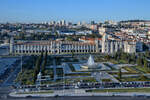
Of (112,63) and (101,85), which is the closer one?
(101,85)

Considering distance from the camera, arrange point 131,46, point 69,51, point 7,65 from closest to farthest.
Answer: point 7,65
point 131,46
point 69,51

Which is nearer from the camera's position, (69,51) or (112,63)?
(112,63)

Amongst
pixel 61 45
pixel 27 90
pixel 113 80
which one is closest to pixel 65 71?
pixel 113 80

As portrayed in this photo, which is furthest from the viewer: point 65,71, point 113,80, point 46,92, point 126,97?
point 65,71

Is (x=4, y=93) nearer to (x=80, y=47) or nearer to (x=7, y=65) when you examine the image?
(x=7, y=65)

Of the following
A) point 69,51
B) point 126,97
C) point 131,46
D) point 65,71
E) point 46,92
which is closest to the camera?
point 126,97

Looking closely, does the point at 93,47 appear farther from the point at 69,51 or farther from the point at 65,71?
the point at 65,71

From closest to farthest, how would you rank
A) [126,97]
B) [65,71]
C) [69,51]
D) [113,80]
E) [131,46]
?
[126,97] → [113,80] → [65,71] → [131,46] → [69,51]

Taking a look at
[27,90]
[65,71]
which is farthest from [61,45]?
[27,90]

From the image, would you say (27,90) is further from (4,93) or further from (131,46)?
(131,46)
